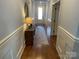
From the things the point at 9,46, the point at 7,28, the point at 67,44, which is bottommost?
the point at 67,44

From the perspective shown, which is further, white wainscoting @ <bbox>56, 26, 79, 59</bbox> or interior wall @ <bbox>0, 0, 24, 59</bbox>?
white wainscoting @ <bbox>56, 26, 79, 59</bbox>

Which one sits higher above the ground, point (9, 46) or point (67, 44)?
point (9, 46)

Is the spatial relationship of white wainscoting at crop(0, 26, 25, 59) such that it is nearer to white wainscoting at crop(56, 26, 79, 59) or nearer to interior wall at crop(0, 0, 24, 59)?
interior wall at crop(0, 0, 24, 59)

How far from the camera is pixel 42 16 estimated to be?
11.8 meters

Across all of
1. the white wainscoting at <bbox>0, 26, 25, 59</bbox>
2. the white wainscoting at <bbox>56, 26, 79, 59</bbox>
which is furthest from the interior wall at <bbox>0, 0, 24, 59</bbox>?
the white wainscoting at <bbox>56, 26, 79, 59</bbox>

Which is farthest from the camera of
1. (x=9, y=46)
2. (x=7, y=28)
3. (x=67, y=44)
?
(x=67, y=44)

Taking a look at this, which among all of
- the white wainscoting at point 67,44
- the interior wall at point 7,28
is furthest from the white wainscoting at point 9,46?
the white wainscoting at point 67,44

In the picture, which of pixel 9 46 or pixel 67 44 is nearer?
pixel 9 46

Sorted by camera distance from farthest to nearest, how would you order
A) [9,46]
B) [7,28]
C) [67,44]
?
[67,44] < [9,46] < [7,28]

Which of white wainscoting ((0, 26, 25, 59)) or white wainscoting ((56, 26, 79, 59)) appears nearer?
white wainscoting ((0, 26, 25, 59))

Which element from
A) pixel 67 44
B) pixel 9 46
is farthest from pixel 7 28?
pixel 67 44

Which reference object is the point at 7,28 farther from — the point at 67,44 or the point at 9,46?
the point at 67,44

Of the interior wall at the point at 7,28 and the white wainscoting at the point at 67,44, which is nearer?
the interior wall at the point at 7,28

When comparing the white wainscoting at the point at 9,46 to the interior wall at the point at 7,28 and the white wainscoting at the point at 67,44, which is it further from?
the white wainscoting at the point at 67,44
